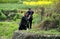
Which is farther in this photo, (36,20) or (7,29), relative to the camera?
(7,29)

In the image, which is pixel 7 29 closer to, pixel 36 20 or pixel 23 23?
pixel 36 20

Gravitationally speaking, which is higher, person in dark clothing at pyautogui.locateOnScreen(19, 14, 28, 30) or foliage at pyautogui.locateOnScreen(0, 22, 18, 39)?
person in dark clothing at pyautogui.locateOnScreen(19, 14, 28, 30)

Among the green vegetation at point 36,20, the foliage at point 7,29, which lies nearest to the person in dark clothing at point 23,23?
the green vegetation at point 36,20

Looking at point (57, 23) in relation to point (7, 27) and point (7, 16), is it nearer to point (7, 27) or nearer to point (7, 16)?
point (7, 27)

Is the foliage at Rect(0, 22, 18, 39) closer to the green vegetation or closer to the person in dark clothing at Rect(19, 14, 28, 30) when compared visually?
the green vegetation

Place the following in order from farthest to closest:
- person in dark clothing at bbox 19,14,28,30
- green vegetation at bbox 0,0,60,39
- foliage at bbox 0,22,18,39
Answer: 1. foliage at bbox 0,22,18,39
2. person in dark clothing at bbox 19,14,28,30
3. green vegetation at bbox 0,0,60,39

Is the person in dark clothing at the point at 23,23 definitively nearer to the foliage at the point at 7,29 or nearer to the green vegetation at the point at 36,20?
the green vegetation at the point at 36,20

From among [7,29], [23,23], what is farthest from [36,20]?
[23,23]

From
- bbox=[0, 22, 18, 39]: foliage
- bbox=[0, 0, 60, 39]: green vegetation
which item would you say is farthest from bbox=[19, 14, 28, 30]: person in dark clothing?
bbox=[0, 22, 18, 39]: foliage

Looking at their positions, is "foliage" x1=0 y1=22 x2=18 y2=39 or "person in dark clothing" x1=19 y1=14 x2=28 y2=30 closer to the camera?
"person in dark clothing" x1=19 y1=14 x2=28 y2=30

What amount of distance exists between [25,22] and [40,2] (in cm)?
1034

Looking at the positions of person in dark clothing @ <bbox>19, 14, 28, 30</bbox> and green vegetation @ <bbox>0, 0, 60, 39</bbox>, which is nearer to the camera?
green vegetation @ <bbox>0, 0, 60, 39</bbox>

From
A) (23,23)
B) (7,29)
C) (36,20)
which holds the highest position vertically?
(23,23)

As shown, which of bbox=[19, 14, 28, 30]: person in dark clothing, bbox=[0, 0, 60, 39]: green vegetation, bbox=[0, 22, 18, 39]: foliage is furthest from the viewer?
bbox=[0, 22, 18, 39]: foliage
